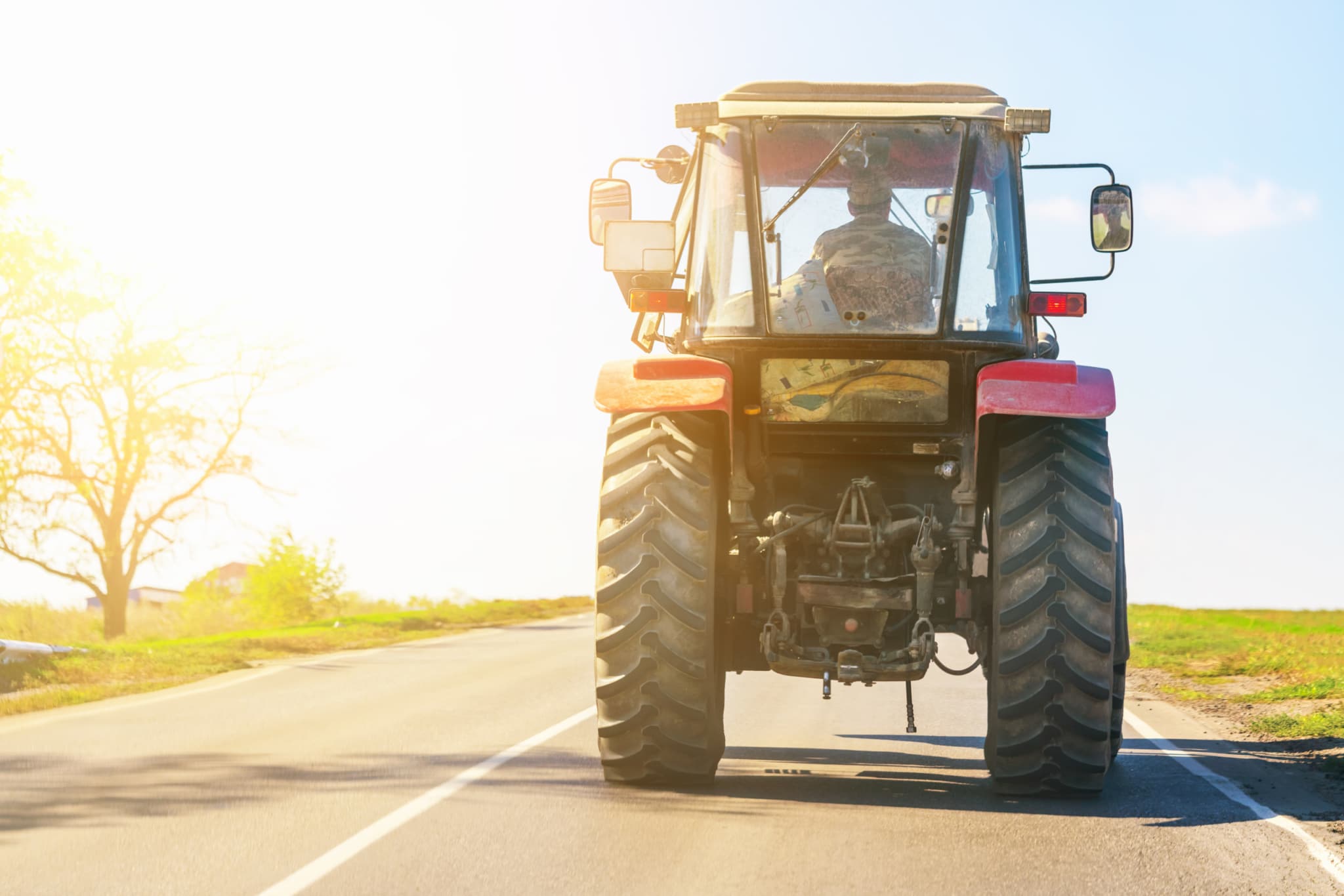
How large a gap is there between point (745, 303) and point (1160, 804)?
11.6 ft

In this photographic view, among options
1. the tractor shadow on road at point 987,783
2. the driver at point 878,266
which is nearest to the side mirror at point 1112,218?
the driver at point 878,266

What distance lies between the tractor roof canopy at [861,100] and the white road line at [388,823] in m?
4.11

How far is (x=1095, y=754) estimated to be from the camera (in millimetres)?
7910

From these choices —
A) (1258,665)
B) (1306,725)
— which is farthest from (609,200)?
(1258,665)

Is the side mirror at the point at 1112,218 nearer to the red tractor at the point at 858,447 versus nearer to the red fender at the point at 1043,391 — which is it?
the red tractor at the point at 858,447

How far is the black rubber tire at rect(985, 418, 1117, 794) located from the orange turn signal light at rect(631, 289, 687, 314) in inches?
85.4

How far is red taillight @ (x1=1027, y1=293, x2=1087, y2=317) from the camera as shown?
8555mm

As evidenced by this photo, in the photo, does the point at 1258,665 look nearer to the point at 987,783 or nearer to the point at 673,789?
the point at 987,783

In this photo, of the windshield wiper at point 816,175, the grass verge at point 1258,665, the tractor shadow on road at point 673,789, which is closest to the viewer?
the tractor shadow on road at point 673,789

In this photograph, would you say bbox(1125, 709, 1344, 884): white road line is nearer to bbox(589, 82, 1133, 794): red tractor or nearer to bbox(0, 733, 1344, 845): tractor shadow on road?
bbox(0, 733, 1344, 845): tractor shadow on road

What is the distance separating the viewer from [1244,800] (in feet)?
26.7

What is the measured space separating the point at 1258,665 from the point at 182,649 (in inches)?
601

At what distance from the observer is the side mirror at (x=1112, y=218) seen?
338 inches

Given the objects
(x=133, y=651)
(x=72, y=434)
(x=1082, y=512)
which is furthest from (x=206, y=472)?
(x=1082, y=512)
